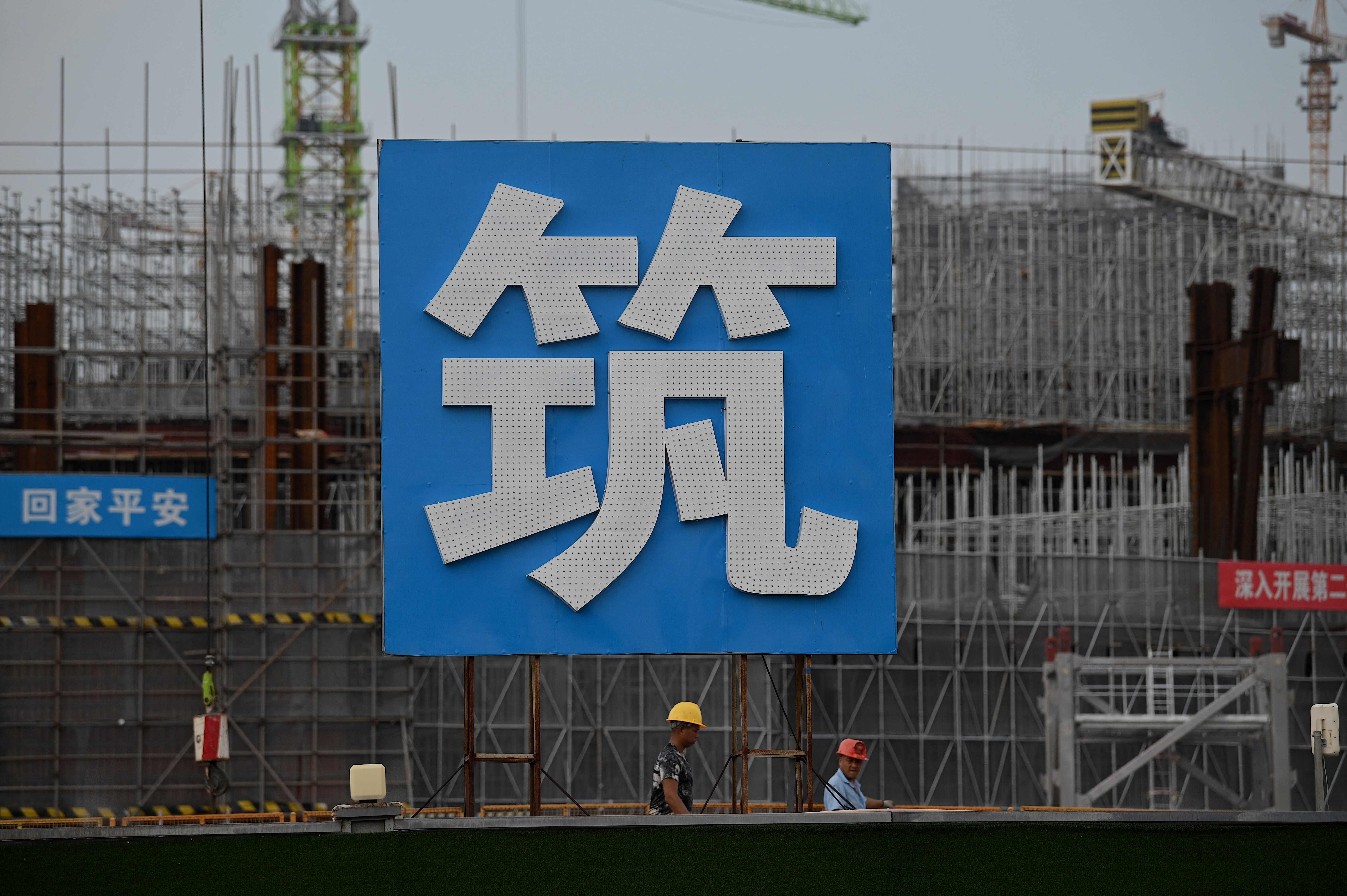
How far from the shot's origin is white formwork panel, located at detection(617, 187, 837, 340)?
32.1 ft

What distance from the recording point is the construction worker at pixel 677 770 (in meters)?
8.76

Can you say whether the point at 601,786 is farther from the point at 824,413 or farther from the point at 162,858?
the point at 162,858

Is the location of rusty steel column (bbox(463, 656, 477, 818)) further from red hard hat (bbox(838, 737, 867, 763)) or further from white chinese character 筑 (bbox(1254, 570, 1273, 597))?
white chinese character 筑 (bbox(1254, 570, 1273, 597))

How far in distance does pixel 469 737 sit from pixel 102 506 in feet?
46.2

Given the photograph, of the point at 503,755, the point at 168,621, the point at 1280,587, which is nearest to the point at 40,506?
the point at 168,621

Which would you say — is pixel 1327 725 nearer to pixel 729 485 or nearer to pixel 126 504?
pixel 729 485

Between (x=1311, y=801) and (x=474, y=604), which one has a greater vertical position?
(x=474, y=604)

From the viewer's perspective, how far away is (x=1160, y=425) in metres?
35.8

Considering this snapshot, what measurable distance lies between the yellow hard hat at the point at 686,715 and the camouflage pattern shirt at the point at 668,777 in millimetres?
162

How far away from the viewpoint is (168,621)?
22.0m

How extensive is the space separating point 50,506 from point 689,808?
15.4m

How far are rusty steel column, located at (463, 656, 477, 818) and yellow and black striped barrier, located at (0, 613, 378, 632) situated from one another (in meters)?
12.3

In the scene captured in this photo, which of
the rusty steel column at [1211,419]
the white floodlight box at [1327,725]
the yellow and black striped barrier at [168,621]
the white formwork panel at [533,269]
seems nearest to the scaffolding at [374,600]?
the yellow and black striped barrier at [168,621]

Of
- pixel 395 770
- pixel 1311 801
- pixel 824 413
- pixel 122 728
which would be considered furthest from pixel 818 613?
pixel 1311 801
